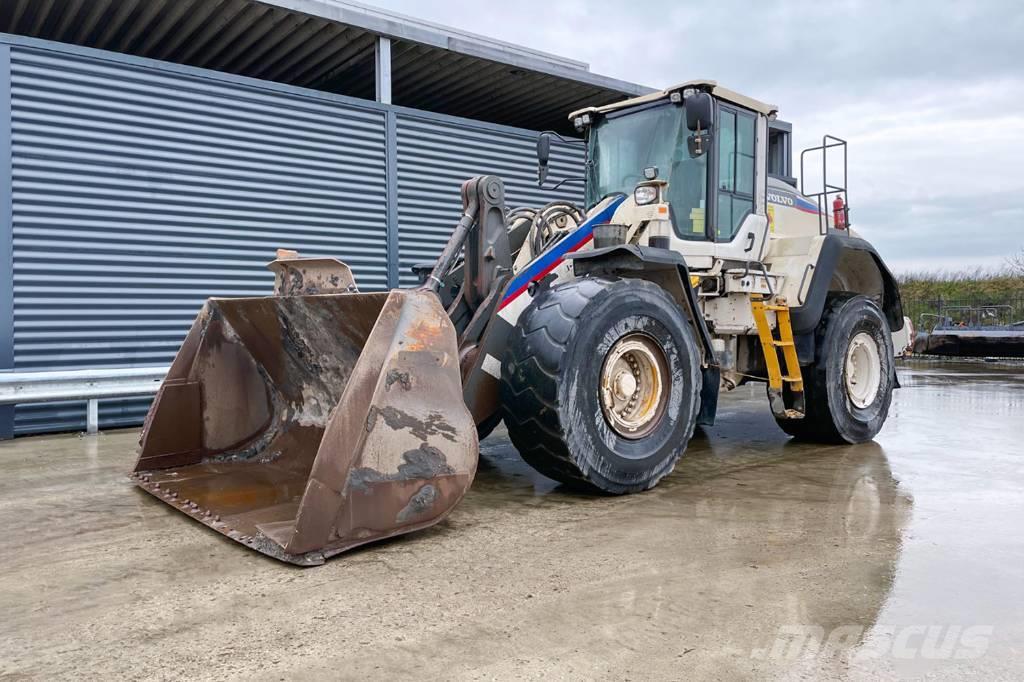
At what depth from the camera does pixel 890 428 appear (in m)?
7.49

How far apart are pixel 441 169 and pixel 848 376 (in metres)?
5.48

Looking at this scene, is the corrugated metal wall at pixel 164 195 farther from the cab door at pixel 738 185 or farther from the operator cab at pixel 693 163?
the cab door at pixel 738 185

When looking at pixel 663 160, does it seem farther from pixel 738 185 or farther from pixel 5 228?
pixel 5 228

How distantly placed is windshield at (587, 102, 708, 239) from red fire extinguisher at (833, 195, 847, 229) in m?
2.24

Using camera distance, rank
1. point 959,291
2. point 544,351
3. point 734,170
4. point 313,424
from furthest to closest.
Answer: point 959,291
point 734,170
point 313,424
point 544,351

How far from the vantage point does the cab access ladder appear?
246 inches

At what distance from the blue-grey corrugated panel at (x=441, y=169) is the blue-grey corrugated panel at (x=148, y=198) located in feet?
1.79

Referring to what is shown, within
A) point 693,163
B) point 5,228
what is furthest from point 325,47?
point 693,163

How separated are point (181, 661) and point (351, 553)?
3.67 feet

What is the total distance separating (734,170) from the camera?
6.21 metres

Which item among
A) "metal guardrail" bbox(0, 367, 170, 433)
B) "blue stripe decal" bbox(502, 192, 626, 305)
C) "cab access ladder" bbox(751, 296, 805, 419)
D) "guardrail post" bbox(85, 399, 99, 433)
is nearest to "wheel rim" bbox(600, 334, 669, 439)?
"blue stripe decal" bbox(502, 192, 626, 305)

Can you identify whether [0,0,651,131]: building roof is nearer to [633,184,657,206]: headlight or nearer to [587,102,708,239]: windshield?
[587,102,708,239]: windshield

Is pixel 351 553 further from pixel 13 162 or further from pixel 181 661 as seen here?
pixel 13 162

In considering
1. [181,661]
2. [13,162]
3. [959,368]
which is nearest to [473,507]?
[181,661]
